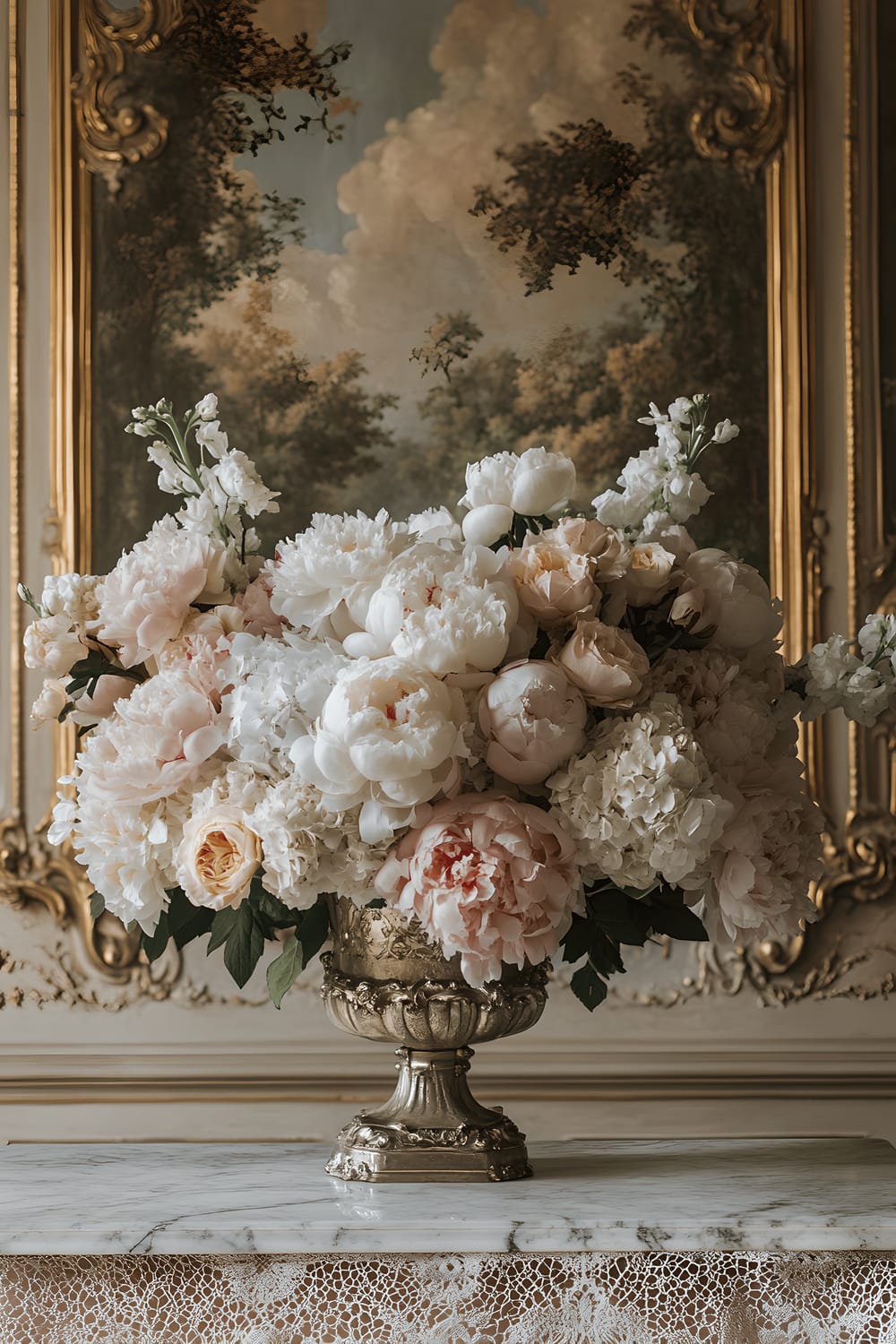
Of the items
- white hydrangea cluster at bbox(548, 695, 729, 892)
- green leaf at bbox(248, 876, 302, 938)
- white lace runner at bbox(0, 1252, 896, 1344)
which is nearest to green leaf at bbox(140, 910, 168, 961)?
green leaf at bbox(248, 876, 302, 938)

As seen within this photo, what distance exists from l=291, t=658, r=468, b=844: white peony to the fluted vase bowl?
7.9 inches

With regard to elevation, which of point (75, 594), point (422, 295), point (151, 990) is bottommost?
point (151, 990)

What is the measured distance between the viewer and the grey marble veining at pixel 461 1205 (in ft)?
3.85

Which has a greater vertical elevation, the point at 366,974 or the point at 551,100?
the point at 551,100

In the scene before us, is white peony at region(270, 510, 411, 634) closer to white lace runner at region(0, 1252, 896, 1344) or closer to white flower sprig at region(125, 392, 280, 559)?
white flower sprig at region(125, 392, 280, 559)

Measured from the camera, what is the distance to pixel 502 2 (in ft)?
8.39

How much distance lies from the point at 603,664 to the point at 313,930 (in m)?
0.42

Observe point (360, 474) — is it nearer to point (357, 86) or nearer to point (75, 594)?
point (357, 86)

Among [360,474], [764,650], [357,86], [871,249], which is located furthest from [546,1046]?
[357,86]

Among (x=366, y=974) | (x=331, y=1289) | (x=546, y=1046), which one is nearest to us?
(x=331, y=1289)

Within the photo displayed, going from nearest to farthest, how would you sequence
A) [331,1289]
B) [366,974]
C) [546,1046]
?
[331,1289] → [366,974] → [546,1046]

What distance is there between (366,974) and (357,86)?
1.79 m

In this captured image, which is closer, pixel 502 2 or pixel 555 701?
pixel 555 701

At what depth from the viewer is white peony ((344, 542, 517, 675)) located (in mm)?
1191
